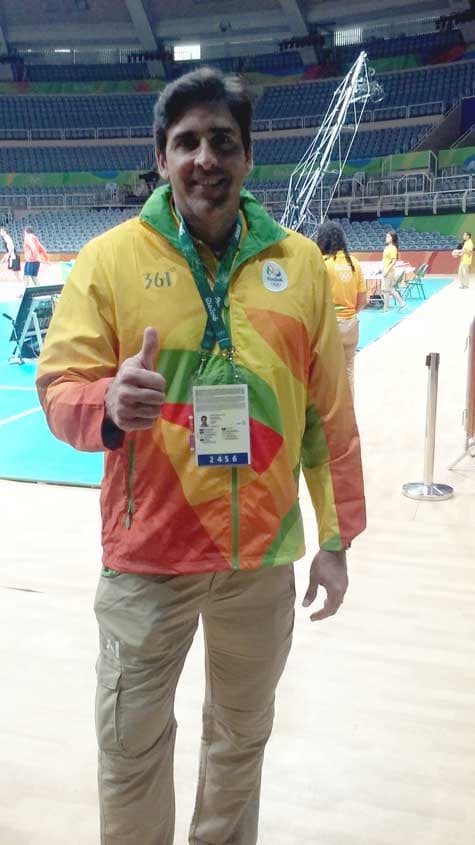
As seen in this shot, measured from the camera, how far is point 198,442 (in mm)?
1447

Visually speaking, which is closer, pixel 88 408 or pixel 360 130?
pixel 88 408

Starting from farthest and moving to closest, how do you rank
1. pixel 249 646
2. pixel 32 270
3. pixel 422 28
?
1. pixel 422 28
2. pixel 32 270
3. pixel 249 646

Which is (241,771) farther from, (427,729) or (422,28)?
(422,28)

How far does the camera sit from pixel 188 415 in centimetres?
146

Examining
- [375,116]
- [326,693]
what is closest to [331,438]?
[326,693]

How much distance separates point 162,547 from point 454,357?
843 cm

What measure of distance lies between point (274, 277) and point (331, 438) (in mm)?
371

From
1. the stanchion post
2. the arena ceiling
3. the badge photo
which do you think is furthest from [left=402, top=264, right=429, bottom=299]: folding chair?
the arena ceiling

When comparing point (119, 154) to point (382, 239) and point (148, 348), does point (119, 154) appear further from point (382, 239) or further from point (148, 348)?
point (148, 348)

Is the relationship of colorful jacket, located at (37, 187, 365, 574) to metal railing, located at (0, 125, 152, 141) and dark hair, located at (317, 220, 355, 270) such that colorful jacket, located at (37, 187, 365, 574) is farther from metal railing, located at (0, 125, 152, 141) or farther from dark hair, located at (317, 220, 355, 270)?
metal railing, located at (0, 125, 152, 141)

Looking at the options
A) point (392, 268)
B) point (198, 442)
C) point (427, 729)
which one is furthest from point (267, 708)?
point (392, 268)

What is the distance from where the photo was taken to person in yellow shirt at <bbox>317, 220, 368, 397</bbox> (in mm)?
5770

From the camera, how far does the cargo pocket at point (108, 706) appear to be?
1470 millimetres

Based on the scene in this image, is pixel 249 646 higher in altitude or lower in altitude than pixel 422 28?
lower
